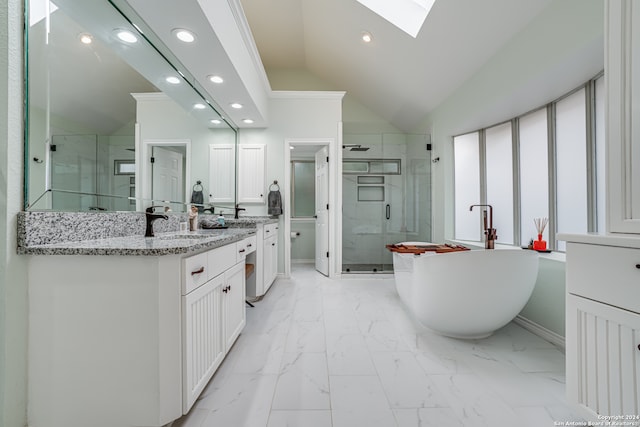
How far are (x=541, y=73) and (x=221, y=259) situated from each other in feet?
8.22

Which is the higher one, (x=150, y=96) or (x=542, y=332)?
(x=150, y=96)

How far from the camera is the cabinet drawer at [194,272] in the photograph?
3.58 ft

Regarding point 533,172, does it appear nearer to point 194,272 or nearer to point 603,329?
point 603,329

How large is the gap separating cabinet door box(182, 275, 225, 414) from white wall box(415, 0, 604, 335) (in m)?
2.32

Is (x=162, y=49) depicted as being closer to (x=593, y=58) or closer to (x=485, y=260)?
(x=485, y=260)

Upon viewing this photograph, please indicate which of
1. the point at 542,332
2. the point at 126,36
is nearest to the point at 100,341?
the point at 126,36

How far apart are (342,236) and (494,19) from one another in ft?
9.26

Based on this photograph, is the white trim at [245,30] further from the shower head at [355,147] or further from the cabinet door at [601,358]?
the cabinet door at [601,358]

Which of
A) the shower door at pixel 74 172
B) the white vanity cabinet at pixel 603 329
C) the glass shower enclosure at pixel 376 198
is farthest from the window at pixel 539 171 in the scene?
the shower door at pixel 74 172

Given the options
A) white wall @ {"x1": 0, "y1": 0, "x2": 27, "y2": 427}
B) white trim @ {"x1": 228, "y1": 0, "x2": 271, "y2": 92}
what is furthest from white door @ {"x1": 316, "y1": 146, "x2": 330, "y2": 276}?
white wall @ {"x1": 0, "y1": 0, "x2": 27, "y2": 427}

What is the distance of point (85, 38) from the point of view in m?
1.27

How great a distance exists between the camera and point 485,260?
1.63 meters

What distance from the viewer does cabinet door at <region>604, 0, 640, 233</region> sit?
97cm

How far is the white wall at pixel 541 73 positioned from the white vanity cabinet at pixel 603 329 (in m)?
0.97
